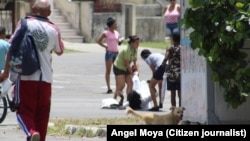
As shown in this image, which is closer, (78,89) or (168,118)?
(168,118)

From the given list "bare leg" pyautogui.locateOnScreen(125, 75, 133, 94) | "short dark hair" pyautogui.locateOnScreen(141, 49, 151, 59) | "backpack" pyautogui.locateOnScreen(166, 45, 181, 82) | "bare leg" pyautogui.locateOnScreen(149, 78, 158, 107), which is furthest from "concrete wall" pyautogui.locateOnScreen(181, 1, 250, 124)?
"bare leg" pyautogui.locateOnScreen(125, 75, 133, 94)

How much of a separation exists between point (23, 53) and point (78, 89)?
41.6ft

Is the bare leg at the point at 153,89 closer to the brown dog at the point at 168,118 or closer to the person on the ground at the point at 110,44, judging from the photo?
the person on the ground at the point at 110,44

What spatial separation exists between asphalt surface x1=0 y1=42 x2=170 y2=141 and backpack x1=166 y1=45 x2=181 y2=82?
3.89 ft

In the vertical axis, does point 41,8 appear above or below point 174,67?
above

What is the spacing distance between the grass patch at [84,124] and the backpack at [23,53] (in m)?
3.35

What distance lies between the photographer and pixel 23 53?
35.1ft

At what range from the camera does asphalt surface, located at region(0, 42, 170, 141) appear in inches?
613

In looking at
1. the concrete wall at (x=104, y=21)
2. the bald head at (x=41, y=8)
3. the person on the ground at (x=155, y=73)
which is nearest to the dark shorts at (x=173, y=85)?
the person on the ground at (x=155, y=73)

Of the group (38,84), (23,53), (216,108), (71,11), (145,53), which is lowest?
(71,11)

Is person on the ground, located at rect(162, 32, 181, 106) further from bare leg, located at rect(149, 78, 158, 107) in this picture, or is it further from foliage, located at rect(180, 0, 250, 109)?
foliage, located at rect(180, 0, 250, 109)

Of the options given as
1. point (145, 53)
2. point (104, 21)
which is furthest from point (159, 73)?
point (104, 21)

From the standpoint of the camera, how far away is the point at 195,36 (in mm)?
11852

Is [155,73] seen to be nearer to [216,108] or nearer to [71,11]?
[216,108]
